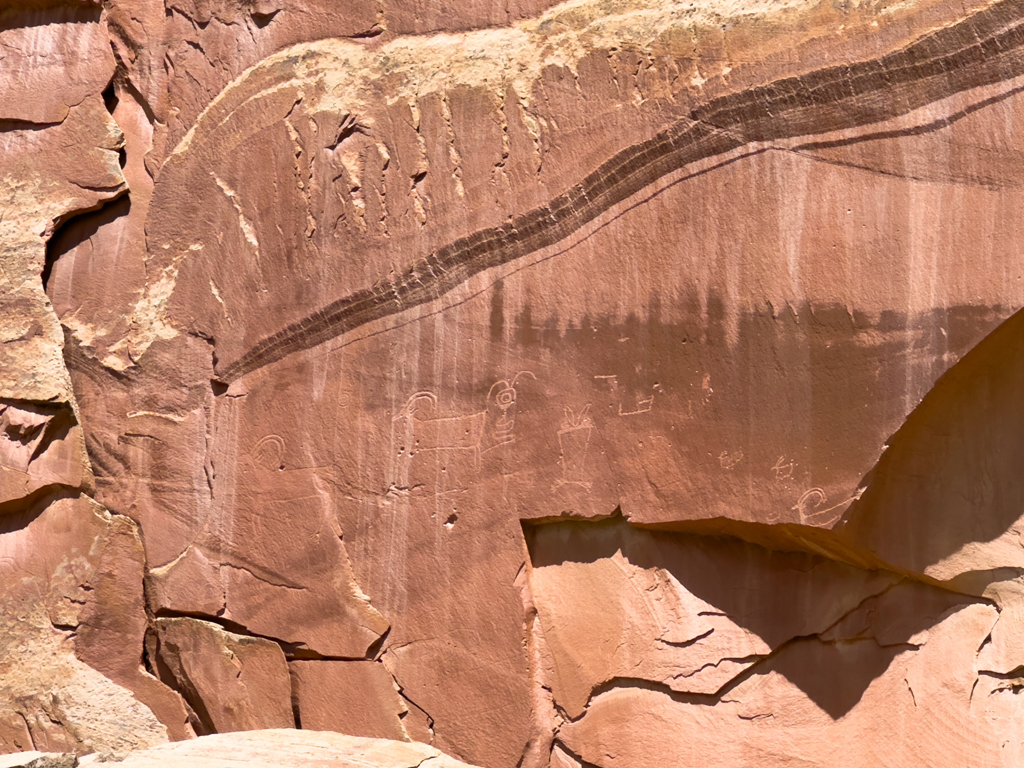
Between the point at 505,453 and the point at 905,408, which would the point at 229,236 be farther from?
the point at 905,408

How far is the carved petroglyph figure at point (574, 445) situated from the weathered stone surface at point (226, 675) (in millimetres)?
1020

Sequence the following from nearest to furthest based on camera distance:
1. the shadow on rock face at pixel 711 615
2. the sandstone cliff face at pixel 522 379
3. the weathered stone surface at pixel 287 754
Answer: the weathered stone surface at pixel 287 754, the sandstone cliff face at pixel 522 379, the shadow on rock face at pixel 711 615

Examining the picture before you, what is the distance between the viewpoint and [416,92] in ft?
10.3

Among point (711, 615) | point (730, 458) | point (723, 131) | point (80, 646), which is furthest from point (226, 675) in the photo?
point (723, 131)

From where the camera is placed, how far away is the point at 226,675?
326cm

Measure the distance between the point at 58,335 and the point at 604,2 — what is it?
1.99m

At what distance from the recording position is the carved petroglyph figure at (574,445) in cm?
289

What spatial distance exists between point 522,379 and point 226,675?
1.26m

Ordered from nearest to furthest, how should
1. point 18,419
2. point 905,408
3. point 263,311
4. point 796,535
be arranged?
point 905,408, point 796,535, point 263,311, point 18,419

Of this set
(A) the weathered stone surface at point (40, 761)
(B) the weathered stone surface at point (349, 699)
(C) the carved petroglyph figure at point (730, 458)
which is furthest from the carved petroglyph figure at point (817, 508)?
(A) the weathered stone surface at point (40, 761)

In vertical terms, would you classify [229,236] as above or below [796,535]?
above

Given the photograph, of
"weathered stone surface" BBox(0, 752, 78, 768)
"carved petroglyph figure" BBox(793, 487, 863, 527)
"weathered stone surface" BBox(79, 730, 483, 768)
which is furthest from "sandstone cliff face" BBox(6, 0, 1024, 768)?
"weathered stone surface" BBox(0, 752, 78, 768)

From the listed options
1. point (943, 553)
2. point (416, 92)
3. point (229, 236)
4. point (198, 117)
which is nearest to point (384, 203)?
point (416, 92)

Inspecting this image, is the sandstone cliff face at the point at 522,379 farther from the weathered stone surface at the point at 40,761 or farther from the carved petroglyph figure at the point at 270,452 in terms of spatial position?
the weathered stone surface at the point at 40,761
